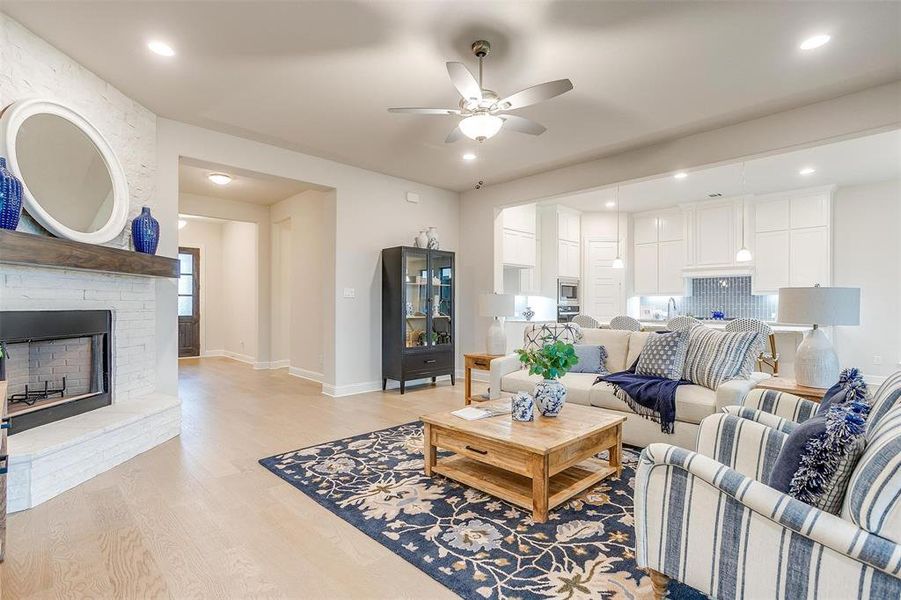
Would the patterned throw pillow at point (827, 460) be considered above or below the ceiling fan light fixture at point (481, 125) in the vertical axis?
below

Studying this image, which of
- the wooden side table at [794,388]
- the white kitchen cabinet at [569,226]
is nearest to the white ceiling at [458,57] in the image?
the wooden side table at [794,388]

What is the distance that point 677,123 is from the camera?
13.0 feet

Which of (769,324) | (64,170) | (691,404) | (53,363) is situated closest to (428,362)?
(691,404)

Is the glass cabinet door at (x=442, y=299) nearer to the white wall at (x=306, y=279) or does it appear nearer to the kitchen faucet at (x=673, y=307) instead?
the white wall at (x=306, y=279)

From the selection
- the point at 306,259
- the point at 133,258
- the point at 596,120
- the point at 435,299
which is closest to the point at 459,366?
the point at 435,299

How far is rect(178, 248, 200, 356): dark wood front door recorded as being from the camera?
8.54 meters

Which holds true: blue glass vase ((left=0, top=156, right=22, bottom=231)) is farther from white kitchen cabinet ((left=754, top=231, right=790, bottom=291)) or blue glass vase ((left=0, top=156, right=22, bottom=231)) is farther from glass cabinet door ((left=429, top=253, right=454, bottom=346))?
white kitchen cabinet ((left=754, top=231, right=790, bottom=291))

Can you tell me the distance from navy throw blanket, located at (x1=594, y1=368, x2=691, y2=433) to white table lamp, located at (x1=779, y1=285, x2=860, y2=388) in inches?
29.6

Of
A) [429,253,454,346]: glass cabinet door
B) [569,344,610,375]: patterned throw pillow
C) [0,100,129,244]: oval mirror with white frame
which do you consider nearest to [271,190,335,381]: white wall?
[429,253,454,346]: glass cabinet door

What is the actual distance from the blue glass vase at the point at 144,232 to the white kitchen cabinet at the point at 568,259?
5.72 metres

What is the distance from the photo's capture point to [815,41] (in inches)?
107

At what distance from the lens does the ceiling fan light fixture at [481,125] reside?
2848 mm

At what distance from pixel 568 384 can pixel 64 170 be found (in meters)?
4.02

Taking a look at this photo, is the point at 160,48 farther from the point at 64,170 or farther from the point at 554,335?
the point at 554,335
